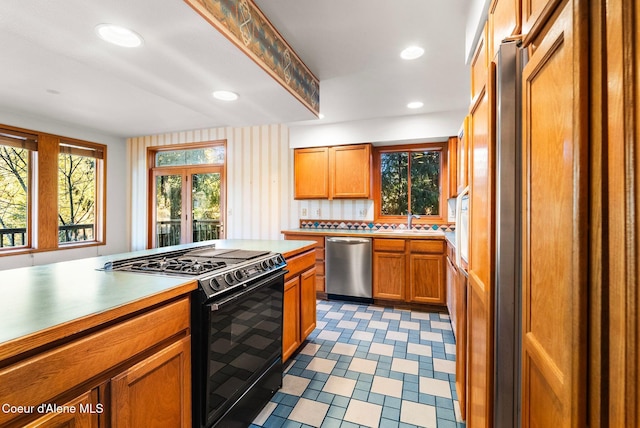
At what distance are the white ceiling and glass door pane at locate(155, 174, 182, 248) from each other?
158 cm

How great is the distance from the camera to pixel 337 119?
414cm

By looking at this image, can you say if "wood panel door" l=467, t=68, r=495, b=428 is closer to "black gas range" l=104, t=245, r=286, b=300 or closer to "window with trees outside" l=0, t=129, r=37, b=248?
"black gas range" l=104, t=245, r=286, b=300

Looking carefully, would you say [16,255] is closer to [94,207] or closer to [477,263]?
[94,207]

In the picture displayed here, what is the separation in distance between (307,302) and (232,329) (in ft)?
3.69

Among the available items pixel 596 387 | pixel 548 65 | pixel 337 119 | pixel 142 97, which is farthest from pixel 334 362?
pixel 142 97

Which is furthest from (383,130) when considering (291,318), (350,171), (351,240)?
(291,318)

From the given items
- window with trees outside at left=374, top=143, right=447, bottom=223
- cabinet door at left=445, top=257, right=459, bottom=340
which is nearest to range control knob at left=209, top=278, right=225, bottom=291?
cabinet door at left=445, top=257, right=459, bottom=340

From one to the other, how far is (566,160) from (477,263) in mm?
759

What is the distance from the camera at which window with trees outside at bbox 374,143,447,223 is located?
4156 millimetres

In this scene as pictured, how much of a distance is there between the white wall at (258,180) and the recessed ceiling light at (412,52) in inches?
95.4

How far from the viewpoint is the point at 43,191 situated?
402cm

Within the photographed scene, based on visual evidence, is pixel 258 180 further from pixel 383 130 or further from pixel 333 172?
pixel 383 130

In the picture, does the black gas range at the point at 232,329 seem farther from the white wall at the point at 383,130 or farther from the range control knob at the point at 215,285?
the white wall at the point at 383,130

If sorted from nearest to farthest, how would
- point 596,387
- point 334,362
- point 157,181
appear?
point 596,387, point 334,362, point 157,181
